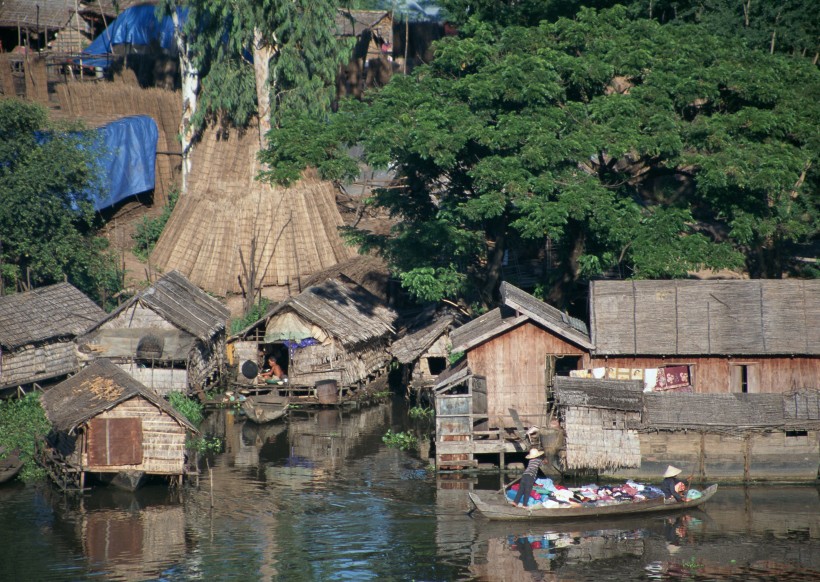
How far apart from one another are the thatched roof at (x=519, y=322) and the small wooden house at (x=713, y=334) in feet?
2.25

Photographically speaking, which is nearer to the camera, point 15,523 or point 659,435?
point 15,523

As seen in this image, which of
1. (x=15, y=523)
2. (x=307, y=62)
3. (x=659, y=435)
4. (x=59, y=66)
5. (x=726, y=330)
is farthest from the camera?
(x=59, y=66)

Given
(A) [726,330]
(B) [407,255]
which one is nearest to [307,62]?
(B) [407,255]

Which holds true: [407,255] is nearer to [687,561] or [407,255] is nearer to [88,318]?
[88,318]

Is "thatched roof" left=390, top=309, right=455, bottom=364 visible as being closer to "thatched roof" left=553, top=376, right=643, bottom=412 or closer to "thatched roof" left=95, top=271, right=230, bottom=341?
"thatched roof" left=95, top=271, right=230, bottom=341

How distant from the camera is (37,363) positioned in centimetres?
3378

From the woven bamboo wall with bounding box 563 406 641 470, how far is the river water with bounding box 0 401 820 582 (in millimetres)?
2204

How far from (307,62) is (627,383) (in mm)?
23288

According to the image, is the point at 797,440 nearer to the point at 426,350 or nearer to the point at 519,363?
the point at 519,363

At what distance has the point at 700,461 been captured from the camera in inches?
1047

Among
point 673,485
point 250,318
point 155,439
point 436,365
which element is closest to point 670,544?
point 673,485

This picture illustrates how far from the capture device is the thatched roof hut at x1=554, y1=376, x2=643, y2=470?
86.6 ft

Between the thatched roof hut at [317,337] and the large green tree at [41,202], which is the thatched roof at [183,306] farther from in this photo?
the large green tree at [41,202]

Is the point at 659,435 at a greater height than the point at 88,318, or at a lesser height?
lesser
